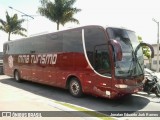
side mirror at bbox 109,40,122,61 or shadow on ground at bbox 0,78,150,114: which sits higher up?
side mirror at bbox 109,40,122,61

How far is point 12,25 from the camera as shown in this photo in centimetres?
4256

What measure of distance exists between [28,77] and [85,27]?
659cm

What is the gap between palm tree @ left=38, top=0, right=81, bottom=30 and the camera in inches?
1335

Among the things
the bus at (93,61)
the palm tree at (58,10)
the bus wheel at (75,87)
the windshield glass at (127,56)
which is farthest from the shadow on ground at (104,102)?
the palm tree at (58,10)

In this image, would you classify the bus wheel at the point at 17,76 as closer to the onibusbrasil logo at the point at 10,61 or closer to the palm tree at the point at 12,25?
the onibusbrasil logo at the point at 10,61

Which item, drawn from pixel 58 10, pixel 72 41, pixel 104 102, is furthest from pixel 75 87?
pixel 58 10

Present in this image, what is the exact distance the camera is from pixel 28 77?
16141 mm

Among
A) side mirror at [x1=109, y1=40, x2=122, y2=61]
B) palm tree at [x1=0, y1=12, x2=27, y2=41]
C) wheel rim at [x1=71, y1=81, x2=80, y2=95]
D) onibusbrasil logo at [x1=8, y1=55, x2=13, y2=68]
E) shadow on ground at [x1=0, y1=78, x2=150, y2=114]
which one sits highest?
palm tree at [x1=0, y1=12, x2=27, y2=41]

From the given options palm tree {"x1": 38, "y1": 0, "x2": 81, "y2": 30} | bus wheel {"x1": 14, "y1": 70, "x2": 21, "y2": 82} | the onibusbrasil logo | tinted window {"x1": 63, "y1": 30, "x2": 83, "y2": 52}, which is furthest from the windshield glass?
palm tree {"x1": 38, "y1": 0, "x2": 81, "y2": 30}

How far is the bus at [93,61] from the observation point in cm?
980

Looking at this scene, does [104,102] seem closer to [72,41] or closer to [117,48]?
[117,48]

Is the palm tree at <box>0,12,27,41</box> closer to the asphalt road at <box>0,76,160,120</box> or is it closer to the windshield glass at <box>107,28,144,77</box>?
the asphalt road at <box>0,76,160,120</box>

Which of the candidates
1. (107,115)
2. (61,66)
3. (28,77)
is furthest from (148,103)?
(28,77)

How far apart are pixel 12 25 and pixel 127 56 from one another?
35.5 m
